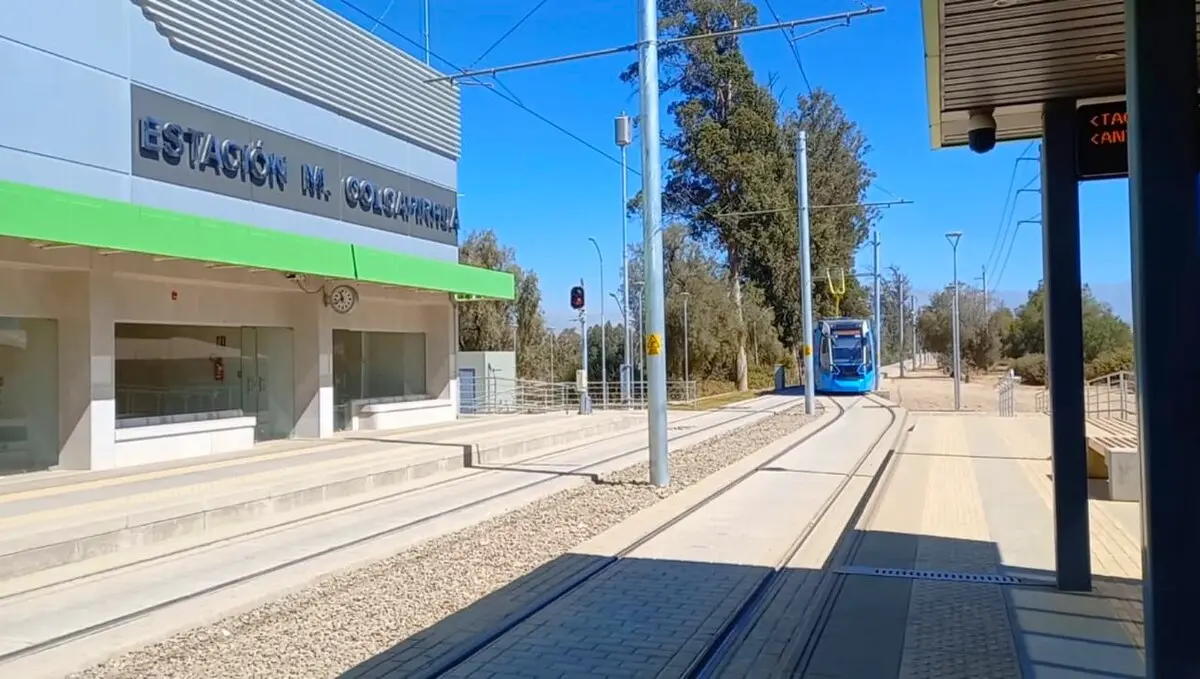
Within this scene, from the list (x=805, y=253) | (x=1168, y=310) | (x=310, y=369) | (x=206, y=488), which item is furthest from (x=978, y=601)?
(x=805, y=253)

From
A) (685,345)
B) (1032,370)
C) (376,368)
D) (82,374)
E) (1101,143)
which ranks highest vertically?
(1101,143)

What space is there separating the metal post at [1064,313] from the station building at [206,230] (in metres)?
11.4

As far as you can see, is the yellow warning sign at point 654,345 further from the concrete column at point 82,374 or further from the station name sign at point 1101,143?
the concrete column at point 82,374

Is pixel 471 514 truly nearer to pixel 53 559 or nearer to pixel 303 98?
pixel 53 559

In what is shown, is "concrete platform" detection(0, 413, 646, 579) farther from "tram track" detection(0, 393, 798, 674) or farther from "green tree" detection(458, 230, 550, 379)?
"green tree" detection(458, 230, 550, 379)

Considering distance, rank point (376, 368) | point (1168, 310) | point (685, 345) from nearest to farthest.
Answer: point (1168, 310) < point (376, 368) < point (685, 345)

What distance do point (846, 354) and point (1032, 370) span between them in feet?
88.3

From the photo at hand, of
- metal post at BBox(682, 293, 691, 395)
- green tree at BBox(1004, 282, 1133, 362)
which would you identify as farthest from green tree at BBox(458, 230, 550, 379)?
green tree at BBox(1004, 282, 1133, 362)

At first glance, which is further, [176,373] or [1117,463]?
[176,373]

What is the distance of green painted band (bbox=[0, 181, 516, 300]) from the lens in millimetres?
11727

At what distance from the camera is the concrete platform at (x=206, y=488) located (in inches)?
375

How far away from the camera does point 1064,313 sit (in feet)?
22.6

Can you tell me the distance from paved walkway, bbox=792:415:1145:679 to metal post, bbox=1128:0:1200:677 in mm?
2206

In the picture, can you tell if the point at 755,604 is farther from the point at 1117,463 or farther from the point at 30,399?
the point at 30,399
